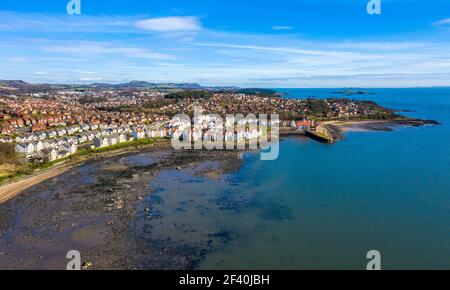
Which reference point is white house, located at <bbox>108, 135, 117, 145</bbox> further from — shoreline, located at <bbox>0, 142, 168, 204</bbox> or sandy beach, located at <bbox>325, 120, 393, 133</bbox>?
sandy beach, located at <bbox>325, 120, 393, 133</bbox>

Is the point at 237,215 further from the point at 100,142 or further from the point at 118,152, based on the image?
the point at 100,142

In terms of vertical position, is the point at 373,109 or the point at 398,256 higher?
the point at 373,109

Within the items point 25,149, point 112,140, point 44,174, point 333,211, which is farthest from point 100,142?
point 333,211
